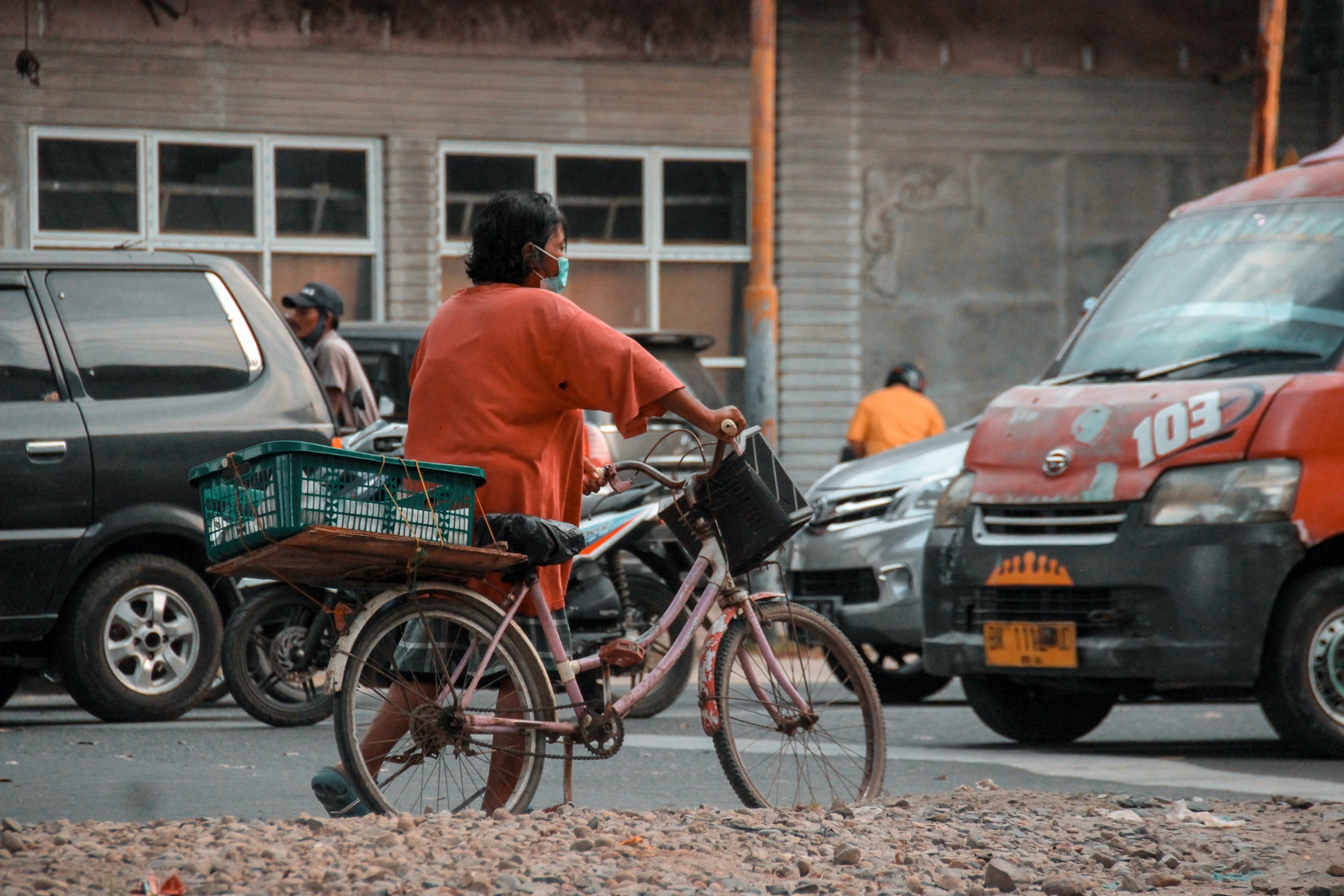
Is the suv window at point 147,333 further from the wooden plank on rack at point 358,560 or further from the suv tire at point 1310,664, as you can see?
the suv tire at point 1310,664

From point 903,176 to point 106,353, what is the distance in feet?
31.7

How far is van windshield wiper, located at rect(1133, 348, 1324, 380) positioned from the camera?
7734 millimetres

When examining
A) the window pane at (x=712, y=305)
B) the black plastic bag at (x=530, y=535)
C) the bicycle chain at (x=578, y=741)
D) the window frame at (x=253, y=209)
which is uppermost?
the window frame at (x=253, y=209)

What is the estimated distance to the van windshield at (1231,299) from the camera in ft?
25.7

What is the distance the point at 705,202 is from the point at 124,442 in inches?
347

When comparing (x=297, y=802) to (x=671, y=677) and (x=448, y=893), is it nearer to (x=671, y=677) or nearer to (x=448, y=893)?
(x=448, y=893)

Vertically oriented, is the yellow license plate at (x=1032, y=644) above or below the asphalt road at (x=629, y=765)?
above

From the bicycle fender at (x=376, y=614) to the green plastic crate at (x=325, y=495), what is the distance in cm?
18

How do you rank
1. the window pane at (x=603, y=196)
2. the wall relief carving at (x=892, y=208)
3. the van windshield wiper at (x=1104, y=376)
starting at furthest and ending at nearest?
1. the wall relief carving at (x=892, y=208)
2. the window pane at (x=603, y=196)
3. the van windshield wiper at (x=1104, y=376)

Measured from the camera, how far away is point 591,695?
17.6 ft

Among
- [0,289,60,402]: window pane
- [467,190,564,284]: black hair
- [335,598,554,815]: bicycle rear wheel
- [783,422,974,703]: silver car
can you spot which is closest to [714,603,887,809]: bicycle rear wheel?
[335,598,554,815]: bicycle rear wheel

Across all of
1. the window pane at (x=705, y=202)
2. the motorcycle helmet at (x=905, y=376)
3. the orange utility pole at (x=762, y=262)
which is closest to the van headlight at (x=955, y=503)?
the orange utility pole at (x=762, y=262)

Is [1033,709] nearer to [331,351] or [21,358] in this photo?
[331,351]

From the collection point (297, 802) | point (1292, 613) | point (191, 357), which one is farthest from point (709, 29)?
point (297, 802)
